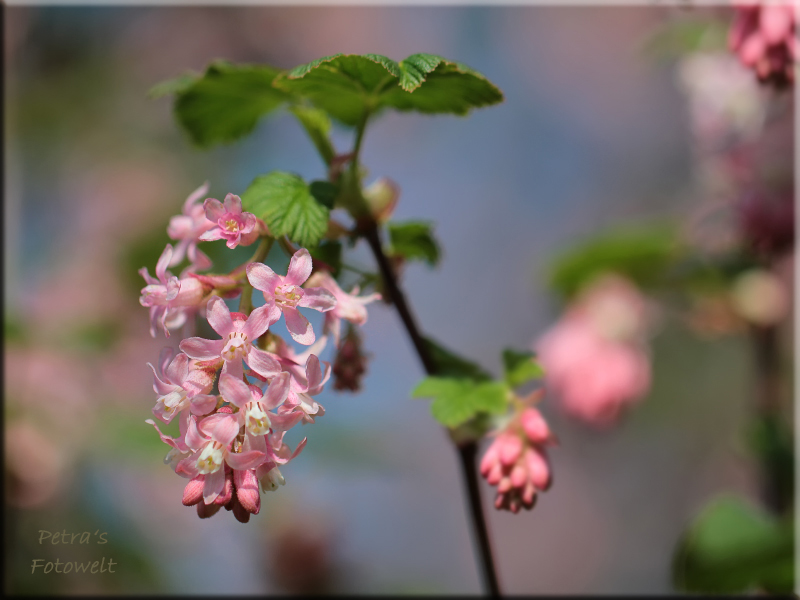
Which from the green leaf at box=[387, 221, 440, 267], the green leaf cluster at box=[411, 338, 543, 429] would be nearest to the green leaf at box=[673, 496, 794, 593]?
the green leaf cluster at box=[411, 338, 543, 429]

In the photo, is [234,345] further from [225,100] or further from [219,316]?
[225,100]

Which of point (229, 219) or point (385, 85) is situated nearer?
point (229, 219)

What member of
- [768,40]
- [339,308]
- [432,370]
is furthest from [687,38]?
[339,308]

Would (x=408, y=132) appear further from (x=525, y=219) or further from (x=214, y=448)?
(x=214, y=448)

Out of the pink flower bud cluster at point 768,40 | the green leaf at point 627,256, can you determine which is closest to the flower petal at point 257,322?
the pink flower bud cluster at point 768,40

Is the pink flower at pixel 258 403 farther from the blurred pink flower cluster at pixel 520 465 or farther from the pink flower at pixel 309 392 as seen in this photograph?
the blurred pink flower cluster at pixel 520 465

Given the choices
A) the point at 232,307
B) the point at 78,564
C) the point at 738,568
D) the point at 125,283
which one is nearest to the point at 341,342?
the point at 232,307
